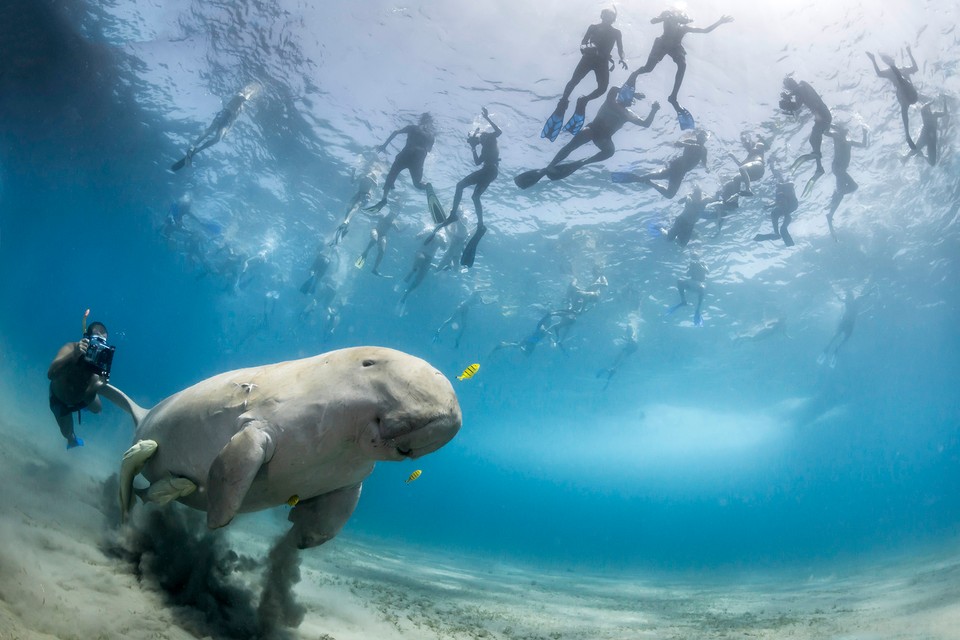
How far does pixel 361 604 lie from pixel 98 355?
4.07 meters

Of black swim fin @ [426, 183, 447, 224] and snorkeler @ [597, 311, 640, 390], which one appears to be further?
snorkeler @ [597, 311, 640, 390]

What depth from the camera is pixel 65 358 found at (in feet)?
18.0

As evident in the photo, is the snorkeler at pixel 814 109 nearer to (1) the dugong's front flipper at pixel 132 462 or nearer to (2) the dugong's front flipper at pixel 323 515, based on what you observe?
(2) the dugong's front flipper at pixel 323 515

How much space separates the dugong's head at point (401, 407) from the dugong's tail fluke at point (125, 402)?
121 inches

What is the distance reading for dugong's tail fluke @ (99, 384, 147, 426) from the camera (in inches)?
181

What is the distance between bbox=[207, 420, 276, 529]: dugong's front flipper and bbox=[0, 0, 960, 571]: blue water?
37.1 ft

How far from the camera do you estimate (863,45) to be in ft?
36.8

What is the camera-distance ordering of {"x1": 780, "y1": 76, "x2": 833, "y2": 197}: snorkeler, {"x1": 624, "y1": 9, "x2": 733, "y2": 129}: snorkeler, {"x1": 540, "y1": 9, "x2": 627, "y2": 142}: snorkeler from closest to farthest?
1. {"x1": 624, "y1": 9, "x2": 733, "y2": 129}: snorkeler
2. {"x1": 540, "y1": 9, "x2": 627, "y2": 142}: snorkeler
3. {"x1": 780, "y1": 76, "x2": 833, "y2": 197}: snorkeler

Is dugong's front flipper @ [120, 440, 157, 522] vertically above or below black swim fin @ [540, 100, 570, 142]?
below

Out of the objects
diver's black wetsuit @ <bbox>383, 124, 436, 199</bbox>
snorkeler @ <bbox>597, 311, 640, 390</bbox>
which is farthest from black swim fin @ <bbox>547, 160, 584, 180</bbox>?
snorkeler @ <bbox>597, 311, 640, 390</bbox>

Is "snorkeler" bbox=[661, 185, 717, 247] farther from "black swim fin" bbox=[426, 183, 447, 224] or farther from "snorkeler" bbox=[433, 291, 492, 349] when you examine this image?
"snorkeler" bbox=[433, 291, 492, 349]

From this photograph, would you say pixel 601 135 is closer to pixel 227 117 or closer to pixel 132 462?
pixel 132 462

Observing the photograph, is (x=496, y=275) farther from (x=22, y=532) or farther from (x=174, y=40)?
(x=22, y=532)

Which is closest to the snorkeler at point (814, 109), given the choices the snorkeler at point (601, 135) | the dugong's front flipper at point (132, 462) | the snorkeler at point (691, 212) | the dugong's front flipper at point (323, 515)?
the snorkeler at point (601, 135)
